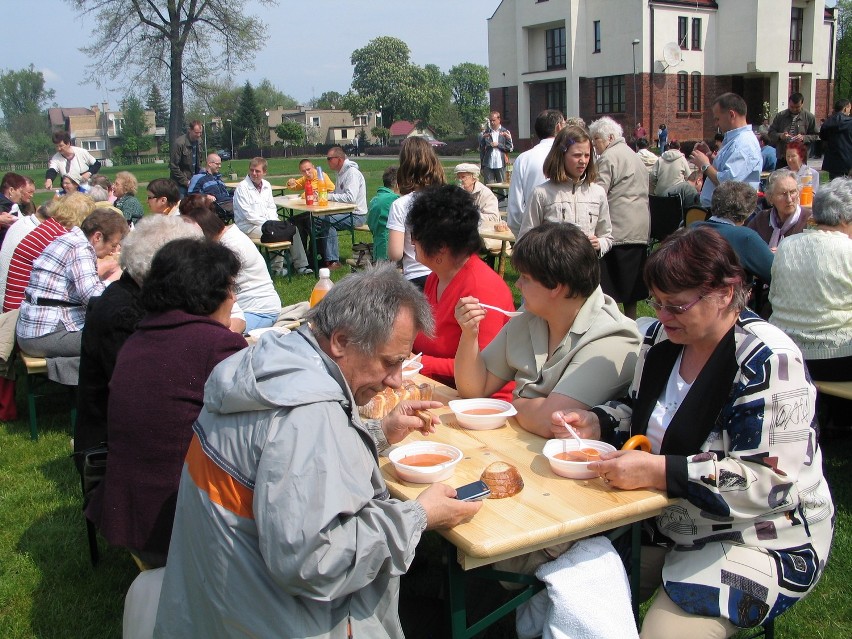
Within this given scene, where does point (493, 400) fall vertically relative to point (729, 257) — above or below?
below

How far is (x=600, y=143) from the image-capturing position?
20.8 ft

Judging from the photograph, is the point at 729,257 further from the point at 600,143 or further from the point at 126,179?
the point at 126,179

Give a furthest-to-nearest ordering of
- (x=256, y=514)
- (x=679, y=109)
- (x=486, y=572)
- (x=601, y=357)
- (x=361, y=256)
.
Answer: (x=679, y=109), (x=361, y=256), (x=601, y=357), (x=486, y=572), (x=256, y=514)

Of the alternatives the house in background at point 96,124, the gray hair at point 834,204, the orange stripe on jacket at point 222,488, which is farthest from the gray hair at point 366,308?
the house in background at point 96,124

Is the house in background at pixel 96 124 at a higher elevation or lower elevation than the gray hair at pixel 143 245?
higher

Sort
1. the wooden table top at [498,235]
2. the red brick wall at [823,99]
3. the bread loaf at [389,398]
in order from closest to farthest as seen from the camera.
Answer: the bread loaf at [389,398], the wooden table top at [498,235], the red brick wall at [823,99]

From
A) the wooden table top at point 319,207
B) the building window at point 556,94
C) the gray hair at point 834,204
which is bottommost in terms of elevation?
the wooden table top at point 319,207

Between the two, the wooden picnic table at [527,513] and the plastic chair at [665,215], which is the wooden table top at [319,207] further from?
the wooden picnic table at [527,513]

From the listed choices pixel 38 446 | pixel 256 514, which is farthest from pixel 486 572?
pixel 38 446

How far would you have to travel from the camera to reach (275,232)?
9617mm

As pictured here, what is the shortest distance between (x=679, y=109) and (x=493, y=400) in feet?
125

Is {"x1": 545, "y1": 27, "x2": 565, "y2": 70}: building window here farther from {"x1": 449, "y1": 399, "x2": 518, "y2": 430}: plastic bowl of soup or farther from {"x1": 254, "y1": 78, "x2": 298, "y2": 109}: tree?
{"x1": 254, "y1": 78, "x2": 298, "y2": 109}: tree

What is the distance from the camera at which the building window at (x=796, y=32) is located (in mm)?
37062

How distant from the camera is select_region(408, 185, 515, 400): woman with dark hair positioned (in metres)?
3.54
